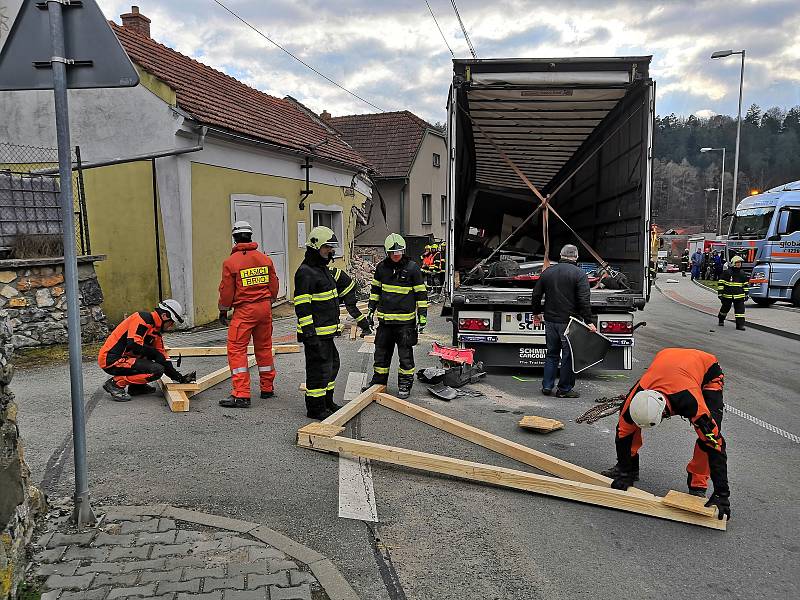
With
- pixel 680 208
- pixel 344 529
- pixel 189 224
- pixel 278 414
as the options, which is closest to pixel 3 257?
pixel 189 224

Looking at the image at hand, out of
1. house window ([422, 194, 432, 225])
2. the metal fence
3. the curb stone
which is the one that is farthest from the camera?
house window ([422, 194, 432, 225])

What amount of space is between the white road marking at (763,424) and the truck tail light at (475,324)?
279 centimetres

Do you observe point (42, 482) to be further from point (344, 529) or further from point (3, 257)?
point (3, 257)

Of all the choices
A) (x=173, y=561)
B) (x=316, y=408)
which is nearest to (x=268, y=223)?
(x=316, y=408)

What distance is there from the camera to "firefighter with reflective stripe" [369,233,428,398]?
21.5 feet

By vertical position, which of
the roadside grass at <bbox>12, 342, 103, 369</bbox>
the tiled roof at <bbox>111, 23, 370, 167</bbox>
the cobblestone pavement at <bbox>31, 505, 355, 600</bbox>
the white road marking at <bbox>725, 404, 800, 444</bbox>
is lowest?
the white road marking at <bbox>725, 404, 800, 444</bbox>

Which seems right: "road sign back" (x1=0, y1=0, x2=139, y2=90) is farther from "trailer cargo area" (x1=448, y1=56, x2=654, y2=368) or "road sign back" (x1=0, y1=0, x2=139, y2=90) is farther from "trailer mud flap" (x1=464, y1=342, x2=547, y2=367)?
"trailer mud flap" (x1=464, y1=342, x2=547, y2=367)

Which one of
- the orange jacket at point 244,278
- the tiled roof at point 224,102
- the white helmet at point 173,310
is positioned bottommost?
the white helmet at point 173,310

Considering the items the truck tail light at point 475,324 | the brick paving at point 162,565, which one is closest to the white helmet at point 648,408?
the brick paving at point 162,565

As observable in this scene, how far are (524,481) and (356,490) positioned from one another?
1.15 m

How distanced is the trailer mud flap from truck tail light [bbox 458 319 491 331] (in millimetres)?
204

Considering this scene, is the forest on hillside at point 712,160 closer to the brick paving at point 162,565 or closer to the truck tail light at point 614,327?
the truck tail light at point 614,327

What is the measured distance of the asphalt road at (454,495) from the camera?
10.6ft

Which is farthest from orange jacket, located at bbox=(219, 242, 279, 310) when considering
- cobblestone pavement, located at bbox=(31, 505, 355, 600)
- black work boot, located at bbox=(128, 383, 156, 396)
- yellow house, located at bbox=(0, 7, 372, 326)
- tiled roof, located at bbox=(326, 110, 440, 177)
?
tiled roof, located at bbox=(326, 110, 440, 177)
